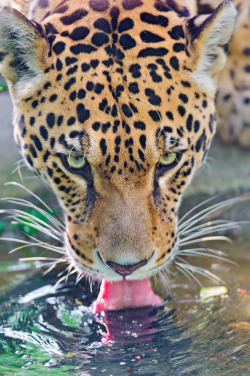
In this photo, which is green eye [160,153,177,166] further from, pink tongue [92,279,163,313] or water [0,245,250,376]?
water [0,245,250,376]

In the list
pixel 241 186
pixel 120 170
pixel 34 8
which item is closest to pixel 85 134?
pixel 120 170

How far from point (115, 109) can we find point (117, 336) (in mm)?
1821

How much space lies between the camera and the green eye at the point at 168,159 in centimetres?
528

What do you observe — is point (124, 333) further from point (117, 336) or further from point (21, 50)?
point (21, 50)

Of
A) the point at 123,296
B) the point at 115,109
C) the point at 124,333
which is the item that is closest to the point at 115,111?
the point at 115,109

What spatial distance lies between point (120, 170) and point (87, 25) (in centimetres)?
118

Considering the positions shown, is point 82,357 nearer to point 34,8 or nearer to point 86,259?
point 86,259

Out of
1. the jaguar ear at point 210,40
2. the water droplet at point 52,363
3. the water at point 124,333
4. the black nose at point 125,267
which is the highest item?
the jaguar ear at point 210,40

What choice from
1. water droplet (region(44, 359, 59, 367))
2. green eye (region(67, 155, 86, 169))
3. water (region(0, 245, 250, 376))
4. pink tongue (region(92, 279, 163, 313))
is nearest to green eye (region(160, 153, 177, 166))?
green eye (region(67, 155, 86, 169))

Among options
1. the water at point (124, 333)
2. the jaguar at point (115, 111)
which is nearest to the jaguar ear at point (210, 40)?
the jaguar at point (115, 111)

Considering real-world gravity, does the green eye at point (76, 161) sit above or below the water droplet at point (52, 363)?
above

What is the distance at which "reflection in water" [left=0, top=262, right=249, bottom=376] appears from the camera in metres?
4.95

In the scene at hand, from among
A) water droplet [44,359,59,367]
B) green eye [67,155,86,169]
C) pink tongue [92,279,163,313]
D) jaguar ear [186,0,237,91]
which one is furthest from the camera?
pink tongue [92,279,163,313]

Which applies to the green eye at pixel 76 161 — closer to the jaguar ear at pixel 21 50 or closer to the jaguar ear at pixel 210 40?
the jaguar ear at pixel 21 50
